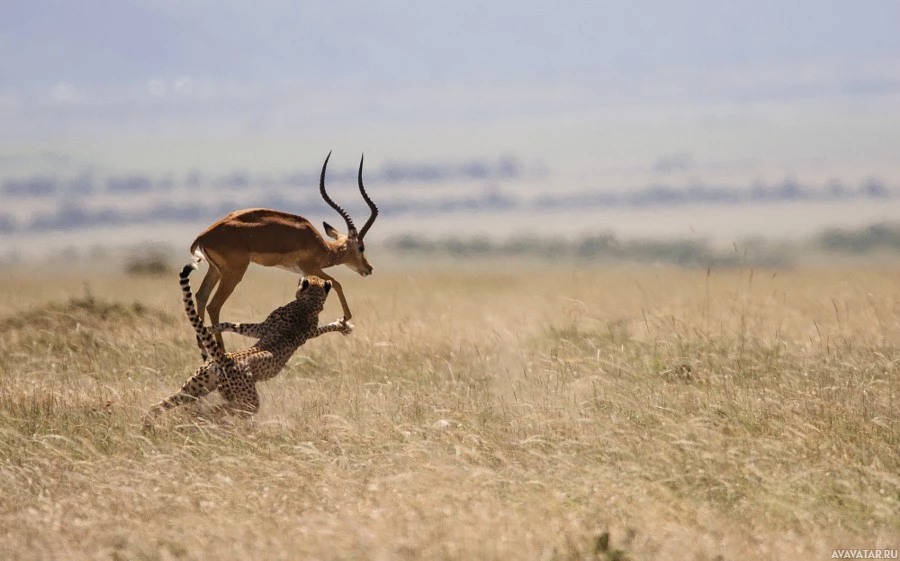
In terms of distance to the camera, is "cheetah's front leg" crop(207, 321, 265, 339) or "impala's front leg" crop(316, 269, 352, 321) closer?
"cheetah's front leg" crop(207, 321, 265, 339)

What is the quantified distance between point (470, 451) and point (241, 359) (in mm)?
2186

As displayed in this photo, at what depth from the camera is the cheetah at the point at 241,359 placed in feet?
29.3

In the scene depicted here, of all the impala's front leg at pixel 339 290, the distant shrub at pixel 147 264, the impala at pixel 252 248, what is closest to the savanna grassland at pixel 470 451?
the impala's front leg at pixel 339 290

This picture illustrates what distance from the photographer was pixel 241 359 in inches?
357

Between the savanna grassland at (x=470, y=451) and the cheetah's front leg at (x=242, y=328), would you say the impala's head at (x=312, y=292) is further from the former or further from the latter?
the savanna grassland at (x=470, y=451)

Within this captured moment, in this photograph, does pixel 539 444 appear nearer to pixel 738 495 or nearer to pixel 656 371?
pixel 738 495

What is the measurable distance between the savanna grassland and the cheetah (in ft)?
0.51

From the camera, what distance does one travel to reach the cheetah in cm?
894

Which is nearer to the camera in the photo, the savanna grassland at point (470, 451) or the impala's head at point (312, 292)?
the savanna grassland at point (470, 451)

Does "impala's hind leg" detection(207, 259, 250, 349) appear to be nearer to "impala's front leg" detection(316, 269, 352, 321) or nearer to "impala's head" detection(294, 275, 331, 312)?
"impala's front leg" detection(316, 269, 352, 321)

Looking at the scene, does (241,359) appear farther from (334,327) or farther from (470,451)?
(470,451)

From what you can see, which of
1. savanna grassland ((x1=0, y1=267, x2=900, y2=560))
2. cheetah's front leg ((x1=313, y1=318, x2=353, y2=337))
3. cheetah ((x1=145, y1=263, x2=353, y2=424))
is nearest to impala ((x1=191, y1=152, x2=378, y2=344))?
savanna grassland ((x1=0, y1=267, x2=900, y2=560))

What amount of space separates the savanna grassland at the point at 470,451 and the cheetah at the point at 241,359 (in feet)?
0.51

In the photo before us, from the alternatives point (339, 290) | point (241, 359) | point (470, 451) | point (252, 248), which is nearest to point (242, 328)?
point (241, 359)
